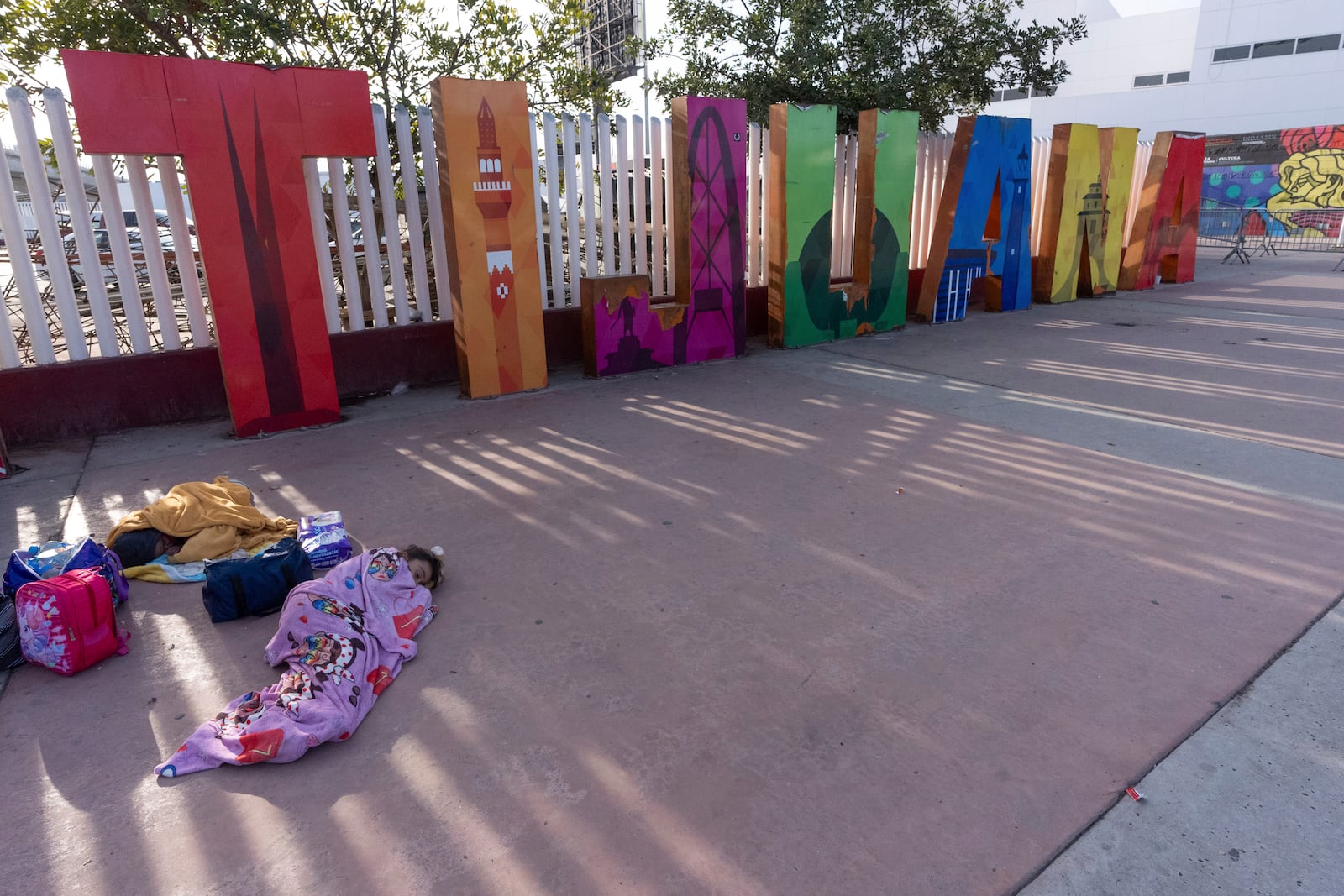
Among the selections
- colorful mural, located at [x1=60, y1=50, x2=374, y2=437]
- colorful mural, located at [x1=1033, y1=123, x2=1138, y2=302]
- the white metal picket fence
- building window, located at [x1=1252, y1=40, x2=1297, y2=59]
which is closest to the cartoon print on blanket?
colorful mural, located at [x1=60, y1=50, x2=374, y2=437]

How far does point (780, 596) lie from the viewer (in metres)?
3.58

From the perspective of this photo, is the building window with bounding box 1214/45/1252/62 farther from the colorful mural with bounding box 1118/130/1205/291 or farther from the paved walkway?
the paved walkway

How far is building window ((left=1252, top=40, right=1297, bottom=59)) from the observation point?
25422 mm

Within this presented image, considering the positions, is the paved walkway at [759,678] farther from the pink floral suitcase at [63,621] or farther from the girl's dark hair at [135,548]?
the girl's dark hair at [135,548]

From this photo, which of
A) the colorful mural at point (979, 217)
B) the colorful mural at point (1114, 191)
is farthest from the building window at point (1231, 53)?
the colorful mural at point (979, 217)

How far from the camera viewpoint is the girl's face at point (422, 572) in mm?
3557

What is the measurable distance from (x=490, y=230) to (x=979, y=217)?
685cm

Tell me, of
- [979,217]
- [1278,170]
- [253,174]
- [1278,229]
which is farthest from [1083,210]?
[1278,170]

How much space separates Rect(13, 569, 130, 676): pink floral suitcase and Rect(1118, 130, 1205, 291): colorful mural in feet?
47.8

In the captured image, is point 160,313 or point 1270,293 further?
point 1270,293

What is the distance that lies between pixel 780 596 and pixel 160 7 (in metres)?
7.75

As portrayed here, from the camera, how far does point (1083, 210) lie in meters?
12.0

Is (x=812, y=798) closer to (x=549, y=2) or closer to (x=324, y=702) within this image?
(x=324, y=702)

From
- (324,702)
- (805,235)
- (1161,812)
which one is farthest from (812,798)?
(805,235)
